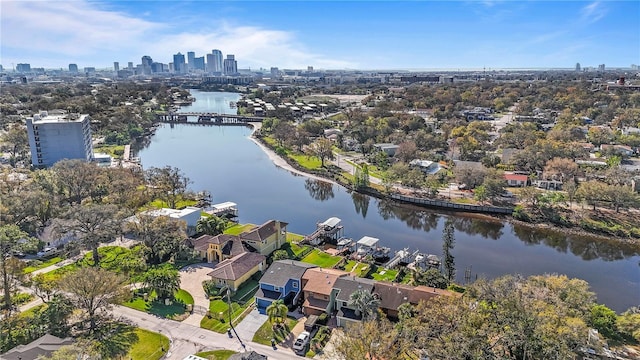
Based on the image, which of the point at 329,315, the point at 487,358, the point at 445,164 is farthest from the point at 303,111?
the point at 487,358

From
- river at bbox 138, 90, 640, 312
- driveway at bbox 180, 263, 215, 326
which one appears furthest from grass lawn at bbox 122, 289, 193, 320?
river at bbox 138, 90, 640, 312

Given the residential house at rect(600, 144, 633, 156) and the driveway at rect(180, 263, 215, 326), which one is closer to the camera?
the driveway at rect(180, 263, 215, 326)

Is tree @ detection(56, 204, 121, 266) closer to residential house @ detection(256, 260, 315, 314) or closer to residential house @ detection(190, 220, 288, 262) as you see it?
residential house @ detection(190, 220, 288, 262)

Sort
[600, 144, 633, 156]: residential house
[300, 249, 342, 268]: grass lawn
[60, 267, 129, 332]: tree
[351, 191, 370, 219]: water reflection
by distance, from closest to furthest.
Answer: [60, 267, 129, 332]: tree < [300, 249, 342, 268]: grass lawn < [351, 191, 370, 219]: water reflection < [600, 144, 633, 156]: residential house

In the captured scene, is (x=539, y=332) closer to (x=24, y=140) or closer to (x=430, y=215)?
(x=430, y=215)

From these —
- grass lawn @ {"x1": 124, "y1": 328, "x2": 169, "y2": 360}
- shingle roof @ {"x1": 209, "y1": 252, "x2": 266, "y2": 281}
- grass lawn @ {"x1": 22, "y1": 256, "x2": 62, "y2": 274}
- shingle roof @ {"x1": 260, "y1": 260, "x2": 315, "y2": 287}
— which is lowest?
grass lawn @ {"x1": 124, "y1": 328, "x2": 169, "y2": 360}

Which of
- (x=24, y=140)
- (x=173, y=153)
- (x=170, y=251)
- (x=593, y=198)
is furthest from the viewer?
(x=173, y=153)
